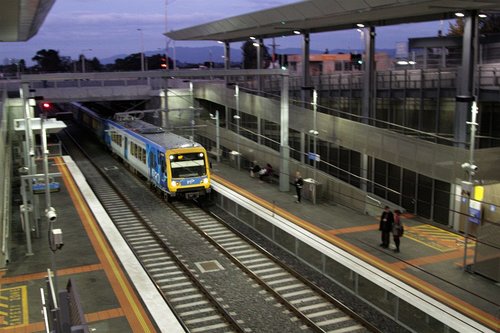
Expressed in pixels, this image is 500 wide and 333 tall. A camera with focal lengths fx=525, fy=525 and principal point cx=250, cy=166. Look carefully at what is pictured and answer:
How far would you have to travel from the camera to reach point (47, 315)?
9.08m

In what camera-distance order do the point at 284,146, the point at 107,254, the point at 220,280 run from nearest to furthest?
1. the point at 220,280
2. the point at 107,254
3. the point at 284,146

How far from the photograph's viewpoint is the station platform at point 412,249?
13.7 metres

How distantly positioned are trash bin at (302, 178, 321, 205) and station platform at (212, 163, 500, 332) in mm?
347

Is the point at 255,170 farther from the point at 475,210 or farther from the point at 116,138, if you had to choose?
the point at 475,210

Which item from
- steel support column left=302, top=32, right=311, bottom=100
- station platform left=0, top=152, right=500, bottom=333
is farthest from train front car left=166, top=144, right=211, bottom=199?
steel support column left=302, top=32, right=311, bottom=100

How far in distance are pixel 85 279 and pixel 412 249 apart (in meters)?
10.6

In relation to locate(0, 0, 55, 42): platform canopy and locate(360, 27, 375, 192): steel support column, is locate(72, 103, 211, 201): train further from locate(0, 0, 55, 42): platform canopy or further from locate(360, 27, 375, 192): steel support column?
locate(360, 27, 375, 192): steel support column

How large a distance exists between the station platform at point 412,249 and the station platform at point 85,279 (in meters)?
6.86

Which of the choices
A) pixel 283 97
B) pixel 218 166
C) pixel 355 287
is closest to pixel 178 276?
pixel 355 287

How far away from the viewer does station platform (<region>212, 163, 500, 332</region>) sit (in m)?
13.7

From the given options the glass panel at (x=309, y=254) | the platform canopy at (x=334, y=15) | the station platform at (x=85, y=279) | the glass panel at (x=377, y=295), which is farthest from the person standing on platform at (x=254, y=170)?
the glass panel at (x=377, y=295)

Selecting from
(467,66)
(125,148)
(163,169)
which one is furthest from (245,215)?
(125,148)

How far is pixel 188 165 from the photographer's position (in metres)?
24.4

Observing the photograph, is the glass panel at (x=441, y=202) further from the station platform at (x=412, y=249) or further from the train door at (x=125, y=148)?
the train door at (x=125, y=148)
